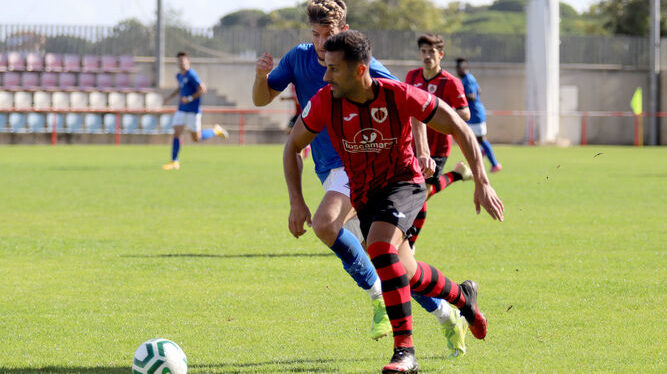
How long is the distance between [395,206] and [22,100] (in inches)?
1214

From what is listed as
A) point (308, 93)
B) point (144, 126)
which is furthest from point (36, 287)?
point (144, 126)

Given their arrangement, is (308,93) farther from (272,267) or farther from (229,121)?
(229,121)

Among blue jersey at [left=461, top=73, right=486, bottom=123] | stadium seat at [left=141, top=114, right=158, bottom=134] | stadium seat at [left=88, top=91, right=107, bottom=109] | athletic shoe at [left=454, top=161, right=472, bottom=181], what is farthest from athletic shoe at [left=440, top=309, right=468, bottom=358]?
stadium seat at [left=88, top=91, right=107, bottom=109]

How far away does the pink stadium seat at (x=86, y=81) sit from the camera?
3497 cm

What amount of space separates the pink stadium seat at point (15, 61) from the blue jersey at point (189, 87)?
656 inches

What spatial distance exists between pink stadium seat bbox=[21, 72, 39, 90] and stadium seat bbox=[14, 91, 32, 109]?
0.75 metres

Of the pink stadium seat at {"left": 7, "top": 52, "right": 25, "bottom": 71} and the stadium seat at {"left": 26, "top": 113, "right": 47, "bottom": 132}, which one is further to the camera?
the pink stadium seat at {"left": 7, "top": 52, "right": 25, "bottom": 71}

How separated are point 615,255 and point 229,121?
28345mm

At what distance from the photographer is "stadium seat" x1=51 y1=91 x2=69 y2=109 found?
33.7 metres

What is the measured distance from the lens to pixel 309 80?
19.9 ft

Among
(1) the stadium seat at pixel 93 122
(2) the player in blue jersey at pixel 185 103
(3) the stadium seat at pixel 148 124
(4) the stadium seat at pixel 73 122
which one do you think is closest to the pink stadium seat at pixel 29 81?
(4) the stadium seat at pixel 73 122

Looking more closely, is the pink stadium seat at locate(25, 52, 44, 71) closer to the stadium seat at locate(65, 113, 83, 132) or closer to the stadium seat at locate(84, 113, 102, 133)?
the stadium seat at locate(65, 113, 83, 132)

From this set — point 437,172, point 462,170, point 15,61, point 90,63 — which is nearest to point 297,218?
point 437,172

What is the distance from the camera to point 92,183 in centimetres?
1631
